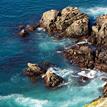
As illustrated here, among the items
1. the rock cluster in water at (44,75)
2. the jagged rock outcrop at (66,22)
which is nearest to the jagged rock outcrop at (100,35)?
the jagged rock outcrop at (66,22)

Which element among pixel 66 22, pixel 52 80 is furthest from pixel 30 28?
pixel 52 80

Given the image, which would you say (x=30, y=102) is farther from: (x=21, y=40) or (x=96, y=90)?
(x=21, y=40)

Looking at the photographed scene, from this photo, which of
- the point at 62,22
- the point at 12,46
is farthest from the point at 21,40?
the point at 62,22

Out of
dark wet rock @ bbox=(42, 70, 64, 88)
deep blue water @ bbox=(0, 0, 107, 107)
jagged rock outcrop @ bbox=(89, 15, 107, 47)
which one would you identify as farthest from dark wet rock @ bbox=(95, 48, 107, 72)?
dark wet rock @ bbox=(42, 70, 64, 88)

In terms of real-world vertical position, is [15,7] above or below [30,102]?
above

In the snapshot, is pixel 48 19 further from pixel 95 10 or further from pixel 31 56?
pixel 95 10

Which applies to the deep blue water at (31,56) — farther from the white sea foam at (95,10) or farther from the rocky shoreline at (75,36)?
the rocky shoreline at (75,36)

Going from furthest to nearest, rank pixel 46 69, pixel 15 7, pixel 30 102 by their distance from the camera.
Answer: pixel 15 7 < pixel 46 69 < pixel 30 102
